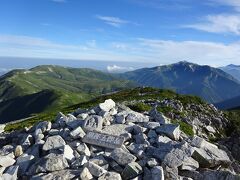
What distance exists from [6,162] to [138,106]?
19.8 meters

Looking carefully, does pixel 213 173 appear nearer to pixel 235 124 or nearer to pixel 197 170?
pixel 197 170

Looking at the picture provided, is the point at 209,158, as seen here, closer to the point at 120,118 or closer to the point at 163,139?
the point at 163,139

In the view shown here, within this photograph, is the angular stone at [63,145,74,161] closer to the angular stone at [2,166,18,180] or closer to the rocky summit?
the rocky summit

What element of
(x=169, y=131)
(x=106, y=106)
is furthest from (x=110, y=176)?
(x=106, y=106)

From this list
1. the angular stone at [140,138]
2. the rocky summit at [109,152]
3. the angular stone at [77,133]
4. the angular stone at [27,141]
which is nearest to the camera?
the rocky summit at [109,152]

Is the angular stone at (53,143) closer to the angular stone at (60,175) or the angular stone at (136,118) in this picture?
the angular stone at (60,175)

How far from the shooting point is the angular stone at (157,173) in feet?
54.4

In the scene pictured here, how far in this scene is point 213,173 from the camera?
17.9 metres

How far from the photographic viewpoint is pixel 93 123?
21.8 meters

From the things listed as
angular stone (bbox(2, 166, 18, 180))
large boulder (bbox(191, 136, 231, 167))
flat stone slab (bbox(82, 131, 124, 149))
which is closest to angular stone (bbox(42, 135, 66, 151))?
flat stone slab (bbox(82, 131, 124, 149))

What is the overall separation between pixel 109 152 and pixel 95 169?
2492 mm

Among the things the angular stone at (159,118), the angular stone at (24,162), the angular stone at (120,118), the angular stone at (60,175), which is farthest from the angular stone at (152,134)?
the angular stone at (24,162)

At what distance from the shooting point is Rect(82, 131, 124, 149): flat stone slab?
1923 centimetres

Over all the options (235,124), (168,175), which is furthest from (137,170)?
(235,124)
